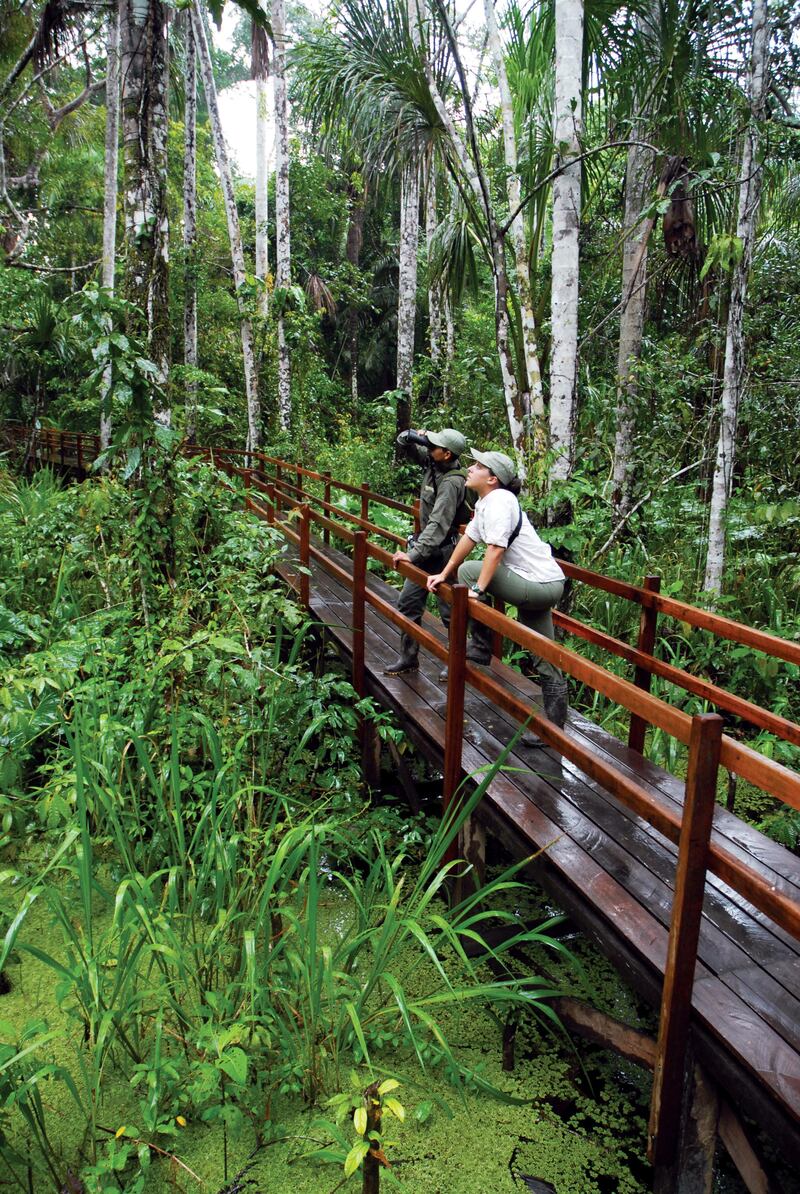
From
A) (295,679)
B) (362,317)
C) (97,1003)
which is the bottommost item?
(97,1003)

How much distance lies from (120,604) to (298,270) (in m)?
18.6

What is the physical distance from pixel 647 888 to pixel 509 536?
1.59 meters

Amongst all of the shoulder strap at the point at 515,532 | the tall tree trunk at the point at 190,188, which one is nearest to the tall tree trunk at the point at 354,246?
the tall tree trunk at the point at 190,188

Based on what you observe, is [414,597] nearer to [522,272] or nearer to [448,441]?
[448,441]

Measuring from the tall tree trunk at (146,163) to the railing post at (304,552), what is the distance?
130cm

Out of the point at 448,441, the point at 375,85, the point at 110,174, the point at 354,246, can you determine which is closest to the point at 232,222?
the point at 110,174

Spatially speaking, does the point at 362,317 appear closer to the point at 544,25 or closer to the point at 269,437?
the point at 269,437

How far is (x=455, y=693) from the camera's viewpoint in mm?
3416

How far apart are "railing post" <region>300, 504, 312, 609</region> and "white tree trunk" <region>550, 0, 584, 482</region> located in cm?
173

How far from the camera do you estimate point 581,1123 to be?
106 inches

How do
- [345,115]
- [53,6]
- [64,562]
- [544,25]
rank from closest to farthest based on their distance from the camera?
[64,562] → [544,25] → [345,115] → [53,6]

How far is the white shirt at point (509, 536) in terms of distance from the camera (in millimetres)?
3609

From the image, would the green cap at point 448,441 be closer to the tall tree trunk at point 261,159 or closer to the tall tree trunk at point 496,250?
the tall tree trunk at point 496,250

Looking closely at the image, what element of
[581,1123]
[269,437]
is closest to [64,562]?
[581,1123]
